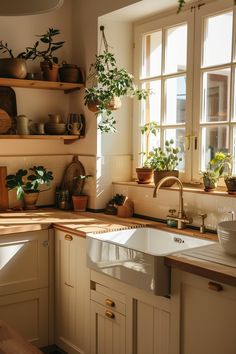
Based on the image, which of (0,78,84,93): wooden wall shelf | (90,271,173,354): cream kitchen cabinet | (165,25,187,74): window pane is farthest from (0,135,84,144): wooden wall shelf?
(90,271,173,354): cream kitchen cabinet

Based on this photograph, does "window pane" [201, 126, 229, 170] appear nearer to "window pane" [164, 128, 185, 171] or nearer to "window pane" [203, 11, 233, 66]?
"window pane" [164, 128, 185, 171]

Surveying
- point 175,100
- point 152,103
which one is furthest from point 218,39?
point 152,103

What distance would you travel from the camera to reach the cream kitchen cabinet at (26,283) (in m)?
3.11

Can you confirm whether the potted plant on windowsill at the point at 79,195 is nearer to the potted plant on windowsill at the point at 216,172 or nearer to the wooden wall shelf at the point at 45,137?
the wooden wall shelf at the point at 45,137

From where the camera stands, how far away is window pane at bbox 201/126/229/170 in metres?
3.12

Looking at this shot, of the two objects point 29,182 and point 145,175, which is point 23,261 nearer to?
point 29,182

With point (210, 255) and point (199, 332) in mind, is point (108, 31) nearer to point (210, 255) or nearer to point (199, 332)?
point (210, 255)

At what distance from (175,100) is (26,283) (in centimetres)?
161

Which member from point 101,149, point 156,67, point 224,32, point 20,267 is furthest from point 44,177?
point 224,32

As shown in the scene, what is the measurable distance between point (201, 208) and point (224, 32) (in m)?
1.11

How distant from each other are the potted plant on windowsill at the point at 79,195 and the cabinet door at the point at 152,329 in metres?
1.33

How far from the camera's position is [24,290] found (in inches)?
126

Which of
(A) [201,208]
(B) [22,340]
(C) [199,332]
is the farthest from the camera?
(A) [201,208]

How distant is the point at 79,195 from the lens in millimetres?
3793
